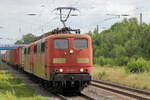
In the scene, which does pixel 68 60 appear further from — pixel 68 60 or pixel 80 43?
pixel 80 43

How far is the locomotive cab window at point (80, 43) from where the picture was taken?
14969 mm

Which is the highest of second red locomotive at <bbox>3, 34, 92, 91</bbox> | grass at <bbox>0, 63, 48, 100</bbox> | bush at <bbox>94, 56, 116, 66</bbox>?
second red locomotive at <bbox>3, 34, 92, 91</bbox>

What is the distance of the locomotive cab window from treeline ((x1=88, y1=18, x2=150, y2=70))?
31589mm

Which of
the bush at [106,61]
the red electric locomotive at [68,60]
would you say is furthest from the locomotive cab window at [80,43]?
the bush at [106,61]

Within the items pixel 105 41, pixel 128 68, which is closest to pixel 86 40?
pixel 128 68

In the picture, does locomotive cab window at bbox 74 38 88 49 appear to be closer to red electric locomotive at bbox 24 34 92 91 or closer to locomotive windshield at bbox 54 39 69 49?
red electric locomotive at bbox 24 34 92 91

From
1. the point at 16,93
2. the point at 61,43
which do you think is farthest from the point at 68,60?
the point at 16,93

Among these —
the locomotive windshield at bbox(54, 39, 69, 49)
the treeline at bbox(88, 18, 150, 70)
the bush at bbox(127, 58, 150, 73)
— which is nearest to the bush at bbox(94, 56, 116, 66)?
the treeline at bbox(88, 18, 150, 70)

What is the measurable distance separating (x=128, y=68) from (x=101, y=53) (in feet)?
128

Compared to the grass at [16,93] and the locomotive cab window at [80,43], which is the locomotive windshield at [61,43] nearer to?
the locomotive cab window at [80,43]

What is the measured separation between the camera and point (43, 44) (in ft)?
53.4

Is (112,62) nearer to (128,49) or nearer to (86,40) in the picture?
(128,49)

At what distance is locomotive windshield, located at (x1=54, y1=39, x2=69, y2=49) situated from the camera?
1481 cm

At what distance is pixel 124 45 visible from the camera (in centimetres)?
5838
